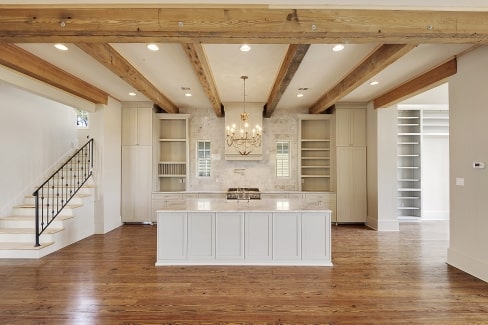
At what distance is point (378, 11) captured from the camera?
2561mm

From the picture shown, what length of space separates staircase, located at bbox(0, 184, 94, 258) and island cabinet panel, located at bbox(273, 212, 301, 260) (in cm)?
368

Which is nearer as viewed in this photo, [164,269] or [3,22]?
[3,22]

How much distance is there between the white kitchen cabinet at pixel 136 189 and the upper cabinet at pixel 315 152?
3.91 m

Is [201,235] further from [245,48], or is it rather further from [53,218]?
[53,218]

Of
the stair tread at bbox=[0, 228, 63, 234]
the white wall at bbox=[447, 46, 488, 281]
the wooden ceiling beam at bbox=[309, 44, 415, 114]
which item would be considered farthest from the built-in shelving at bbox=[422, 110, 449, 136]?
the stair tread at bbox=[0, 228, 63, 234]

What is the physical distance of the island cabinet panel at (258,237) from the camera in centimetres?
374

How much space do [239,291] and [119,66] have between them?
3.46 m

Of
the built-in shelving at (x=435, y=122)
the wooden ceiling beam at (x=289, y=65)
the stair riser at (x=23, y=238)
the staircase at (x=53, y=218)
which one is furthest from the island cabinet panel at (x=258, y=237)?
the built-in shelving at (x=435, y=122)

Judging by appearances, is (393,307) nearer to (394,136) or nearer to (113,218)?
(394,136)

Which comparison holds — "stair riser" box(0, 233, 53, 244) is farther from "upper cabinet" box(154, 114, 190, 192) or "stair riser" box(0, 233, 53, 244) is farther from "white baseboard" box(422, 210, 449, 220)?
"white baseboard" box(422, 210, 449, 220)

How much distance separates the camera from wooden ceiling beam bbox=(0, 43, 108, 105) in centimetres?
335

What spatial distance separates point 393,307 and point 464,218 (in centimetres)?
187

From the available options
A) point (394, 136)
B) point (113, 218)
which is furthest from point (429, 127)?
point (113, 218)

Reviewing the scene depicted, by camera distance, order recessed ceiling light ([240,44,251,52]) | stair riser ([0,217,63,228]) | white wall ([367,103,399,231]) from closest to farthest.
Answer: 1. recessed ceiling light ([240,44,251,52])
2. stair riser ([0,217,63,228])
3. white wall ([367,103,399,231])
